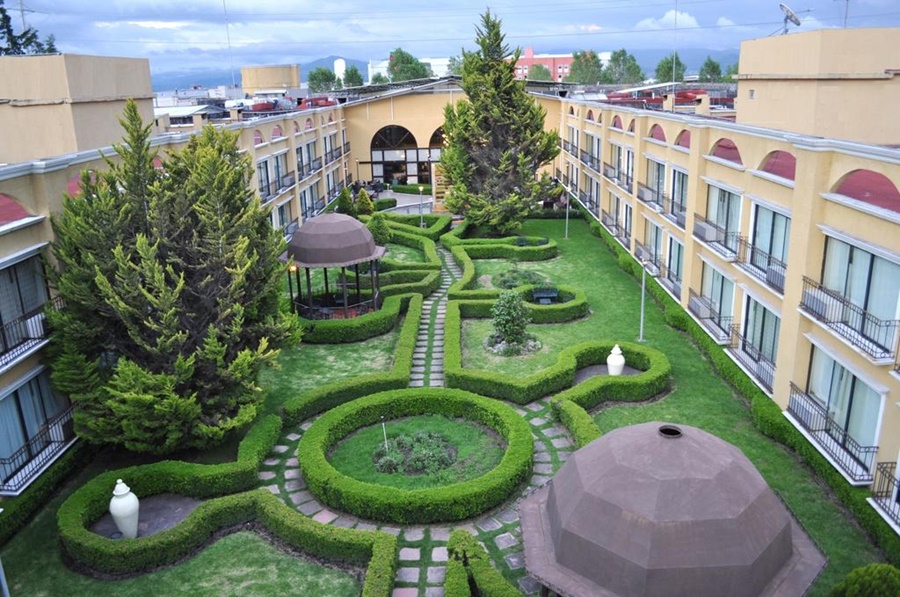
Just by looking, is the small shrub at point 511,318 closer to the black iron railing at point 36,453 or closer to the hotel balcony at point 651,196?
the hotel balcony at point 651,196

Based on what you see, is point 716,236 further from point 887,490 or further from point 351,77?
point 351,77

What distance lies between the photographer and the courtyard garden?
17.4 m

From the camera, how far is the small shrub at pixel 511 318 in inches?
1184

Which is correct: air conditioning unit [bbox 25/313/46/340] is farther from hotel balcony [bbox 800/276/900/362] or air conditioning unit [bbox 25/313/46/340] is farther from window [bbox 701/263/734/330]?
window [bbox 701/263/734/330]

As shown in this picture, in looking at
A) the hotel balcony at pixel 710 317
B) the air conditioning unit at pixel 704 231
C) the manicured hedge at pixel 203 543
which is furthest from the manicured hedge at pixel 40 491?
the air conditioning unit at pixel 704 231

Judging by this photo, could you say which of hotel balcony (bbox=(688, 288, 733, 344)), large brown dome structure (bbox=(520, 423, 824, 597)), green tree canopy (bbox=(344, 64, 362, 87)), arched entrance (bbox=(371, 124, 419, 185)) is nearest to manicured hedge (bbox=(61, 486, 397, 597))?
large brown dome structure (bbox=(520, 423, 824, 597))

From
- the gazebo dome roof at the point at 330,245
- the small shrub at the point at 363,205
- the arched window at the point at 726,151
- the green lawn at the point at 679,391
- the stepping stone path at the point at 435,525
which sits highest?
the arched window at the point at 726,151

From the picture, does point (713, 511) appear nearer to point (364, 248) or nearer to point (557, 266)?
point (364, 248)

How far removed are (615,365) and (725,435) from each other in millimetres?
5271

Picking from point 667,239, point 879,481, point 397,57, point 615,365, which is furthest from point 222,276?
point 397,57

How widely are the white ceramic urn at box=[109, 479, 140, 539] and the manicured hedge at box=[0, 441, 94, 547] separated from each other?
2.51 m

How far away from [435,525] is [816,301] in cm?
1292

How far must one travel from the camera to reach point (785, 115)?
1318 inches

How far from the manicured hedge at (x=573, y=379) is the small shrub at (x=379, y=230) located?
831 inches
